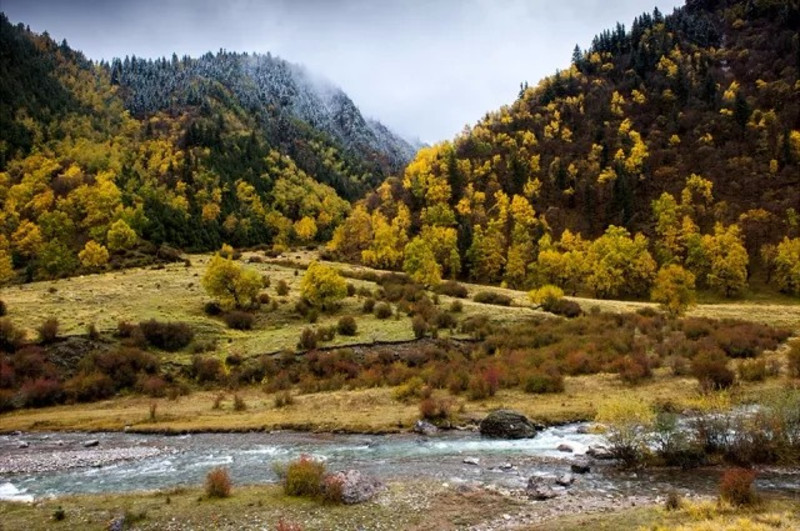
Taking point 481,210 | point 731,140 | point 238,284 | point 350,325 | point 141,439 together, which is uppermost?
point 731,140

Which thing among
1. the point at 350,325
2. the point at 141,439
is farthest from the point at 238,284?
the point at 141,439

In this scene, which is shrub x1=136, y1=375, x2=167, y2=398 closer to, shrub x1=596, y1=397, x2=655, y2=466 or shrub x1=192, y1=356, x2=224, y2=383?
shrub x1=192, y1=356, x2=224, y2=383

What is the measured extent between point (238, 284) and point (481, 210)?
8954cm

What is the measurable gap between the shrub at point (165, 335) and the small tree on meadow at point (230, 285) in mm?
10580

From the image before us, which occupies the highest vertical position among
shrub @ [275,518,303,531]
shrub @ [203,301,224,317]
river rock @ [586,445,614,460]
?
shrub @ [203,301,224,317]

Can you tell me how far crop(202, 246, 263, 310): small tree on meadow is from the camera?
72.6 m

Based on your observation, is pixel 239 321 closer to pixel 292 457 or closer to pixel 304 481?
pixel 292 457

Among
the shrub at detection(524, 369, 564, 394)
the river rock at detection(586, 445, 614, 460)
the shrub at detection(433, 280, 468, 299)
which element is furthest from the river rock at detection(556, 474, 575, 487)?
the shrub at detection(433, 280, 468, 299)

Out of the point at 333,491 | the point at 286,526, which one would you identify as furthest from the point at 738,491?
the point at 286,526

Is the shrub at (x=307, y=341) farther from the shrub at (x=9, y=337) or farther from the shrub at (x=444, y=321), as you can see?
the shrub at (x=9, y=337)

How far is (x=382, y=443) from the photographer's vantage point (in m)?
35.2

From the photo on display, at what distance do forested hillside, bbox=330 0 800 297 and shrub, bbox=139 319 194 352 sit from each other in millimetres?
44468

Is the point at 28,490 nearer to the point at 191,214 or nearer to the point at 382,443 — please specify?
the point at 382,443

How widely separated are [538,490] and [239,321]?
52062 mm
